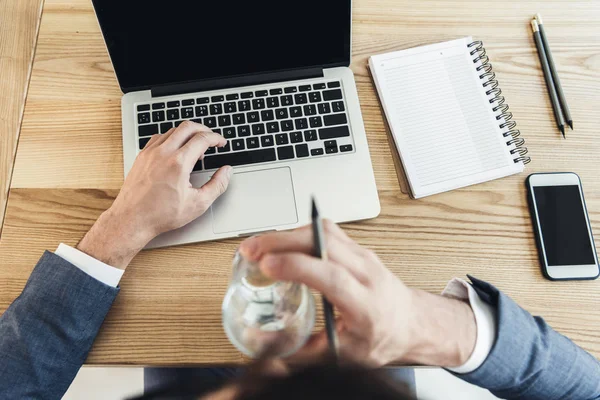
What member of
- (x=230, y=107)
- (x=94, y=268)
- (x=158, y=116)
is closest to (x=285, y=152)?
(x=230, y=107)

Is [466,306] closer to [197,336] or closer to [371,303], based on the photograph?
[371,303]

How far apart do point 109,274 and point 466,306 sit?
0.53m

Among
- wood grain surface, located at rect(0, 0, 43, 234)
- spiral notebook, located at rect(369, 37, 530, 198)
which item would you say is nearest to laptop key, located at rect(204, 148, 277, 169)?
spiral notebook, located at rect(369, 37, 530, 198)

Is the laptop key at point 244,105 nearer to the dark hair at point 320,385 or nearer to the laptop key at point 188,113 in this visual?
the laptop key at point 188,113

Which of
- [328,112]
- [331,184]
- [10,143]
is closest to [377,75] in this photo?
[328,112]

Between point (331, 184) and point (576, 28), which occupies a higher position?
point (576, 28)

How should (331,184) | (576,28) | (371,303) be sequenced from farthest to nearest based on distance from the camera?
(576,28) → (331,184) → (371,303)

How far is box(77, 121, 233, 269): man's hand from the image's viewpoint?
77 cm

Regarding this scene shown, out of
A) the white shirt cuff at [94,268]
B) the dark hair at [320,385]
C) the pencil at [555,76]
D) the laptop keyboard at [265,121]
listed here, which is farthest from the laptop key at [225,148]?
the pencil at [555,76]

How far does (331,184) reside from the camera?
0.83 metres

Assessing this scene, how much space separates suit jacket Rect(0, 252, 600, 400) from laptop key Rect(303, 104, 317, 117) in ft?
1.24

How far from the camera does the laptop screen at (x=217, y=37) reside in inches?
31.2

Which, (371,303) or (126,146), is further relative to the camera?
(126,146)

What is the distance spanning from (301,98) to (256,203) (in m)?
0.20
